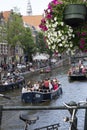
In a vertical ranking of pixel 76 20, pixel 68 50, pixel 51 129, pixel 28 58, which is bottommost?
pixel 28 58

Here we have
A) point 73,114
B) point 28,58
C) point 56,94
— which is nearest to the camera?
point 73,114

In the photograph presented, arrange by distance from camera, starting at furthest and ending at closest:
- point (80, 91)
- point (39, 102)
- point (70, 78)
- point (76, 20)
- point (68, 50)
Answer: point (70, 78)
point (80, 91)
point (39, 102)
point (68, 50)
point (76, 20)

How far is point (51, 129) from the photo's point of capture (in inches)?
213

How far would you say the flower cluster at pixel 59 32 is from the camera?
5633mm

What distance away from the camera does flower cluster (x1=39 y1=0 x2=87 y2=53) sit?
18.5 ft

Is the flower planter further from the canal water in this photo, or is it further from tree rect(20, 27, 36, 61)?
tree rect(20, 27, 36, 61)

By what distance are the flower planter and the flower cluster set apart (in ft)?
0.85

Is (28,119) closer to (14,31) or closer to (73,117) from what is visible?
(73,117)

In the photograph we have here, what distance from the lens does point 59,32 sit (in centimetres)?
573

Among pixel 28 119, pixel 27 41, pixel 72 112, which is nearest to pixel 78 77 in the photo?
pixel 27 41

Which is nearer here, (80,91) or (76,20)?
(76,20)

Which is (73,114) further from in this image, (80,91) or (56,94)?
(80,91)

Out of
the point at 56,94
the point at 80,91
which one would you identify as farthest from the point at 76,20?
the point at 80,91

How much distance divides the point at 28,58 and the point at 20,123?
60452 millimetres
